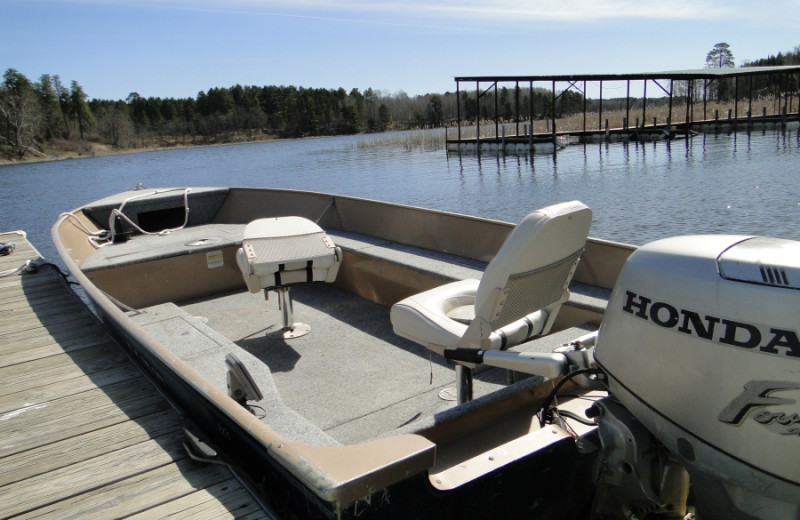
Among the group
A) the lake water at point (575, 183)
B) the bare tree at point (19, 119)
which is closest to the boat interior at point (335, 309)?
the lake water at point (575, 183)

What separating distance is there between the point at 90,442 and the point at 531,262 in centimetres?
173

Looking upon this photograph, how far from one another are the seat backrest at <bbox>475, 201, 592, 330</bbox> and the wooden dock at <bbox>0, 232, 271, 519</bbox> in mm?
1012

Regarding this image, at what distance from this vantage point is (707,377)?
1396 millimetres

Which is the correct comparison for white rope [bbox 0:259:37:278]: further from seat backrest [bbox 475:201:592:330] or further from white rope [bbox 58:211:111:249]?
seat backrest [bbox 475:201:592:330]

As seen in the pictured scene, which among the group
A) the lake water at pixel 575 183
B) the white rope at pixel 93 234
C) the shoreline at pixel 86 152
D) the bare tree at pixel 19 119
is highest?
the bare tree at pixel 19 119

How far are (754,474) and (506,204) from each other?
60.8ft

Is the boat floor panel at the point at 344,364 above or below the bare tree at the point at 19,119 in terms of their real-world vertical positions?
below

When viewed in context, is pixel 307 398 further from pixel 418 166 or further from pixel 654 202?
pixel 418 166

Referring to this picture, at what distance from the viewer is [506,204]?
19.6 metres

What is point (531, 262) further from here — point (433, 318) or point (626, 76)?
point (626, 76)

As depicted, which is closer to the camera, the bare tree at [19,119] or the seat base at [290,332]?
the seat base at [290,332]

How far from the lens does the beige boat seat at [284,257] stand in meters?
3.53

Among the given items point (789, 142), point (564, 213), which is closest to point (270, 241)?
point (564, 213)

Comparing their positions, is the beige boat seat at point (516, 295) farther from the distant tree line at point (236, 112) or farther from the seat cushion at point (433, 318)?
the distant tree line at point (236, 112)
